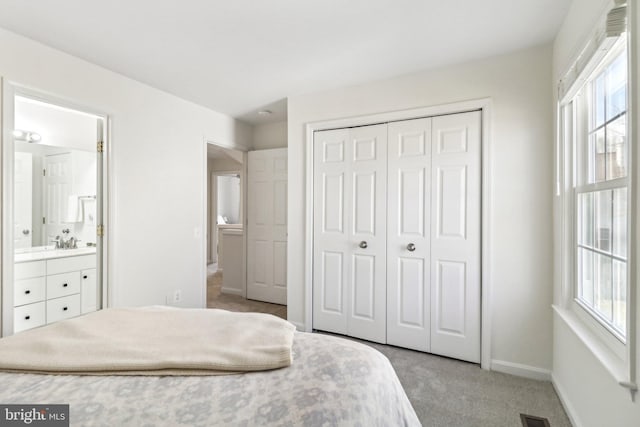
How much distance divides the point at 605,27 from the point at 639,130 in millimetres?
524

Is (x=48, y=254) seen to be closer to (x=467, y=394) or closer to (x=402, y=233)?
(x=402, y=233)

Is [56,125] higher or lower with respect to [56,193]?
higher

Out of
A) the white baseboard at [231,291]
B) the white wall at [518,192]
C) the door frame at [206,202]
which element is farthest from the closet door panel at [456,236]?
the white baseboard at [231,291]

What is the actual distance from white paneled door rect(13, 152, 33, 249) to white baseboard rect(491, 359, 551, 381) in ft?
14.3

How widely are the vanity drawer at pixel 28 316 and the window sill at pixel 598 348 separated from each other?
156 inches

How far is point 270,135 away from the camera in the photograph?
428 centimetres

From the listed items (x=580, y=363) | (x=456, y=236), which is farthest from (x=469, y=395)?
(x=456, y=236)

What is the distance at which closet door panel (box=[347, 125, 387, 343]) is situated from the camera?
9.13 ft

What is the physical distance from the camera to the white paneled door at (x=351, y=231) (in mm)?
2801

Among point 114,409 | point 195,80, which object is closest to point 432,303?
point 114,409

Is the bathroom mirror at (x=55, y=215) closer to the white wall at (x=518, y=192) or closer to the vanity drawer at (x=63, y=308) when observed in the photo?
the vanity drawer at (x=63, y=308)

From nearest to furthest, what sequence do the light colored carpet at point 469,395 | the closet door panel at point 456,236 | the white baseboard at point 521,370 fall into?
1. the light colored carpet at point 469,395
2. the white baseboard at point 521,370
3. the closet door panel at point 456,236

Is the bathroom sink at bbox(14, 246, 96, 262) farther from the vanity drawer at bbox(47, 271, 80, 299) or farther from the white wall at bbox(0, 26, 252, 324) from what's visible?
the white wall at bbox(0, 26, 252, 324)

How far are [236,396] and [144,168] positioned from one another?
2538mm
